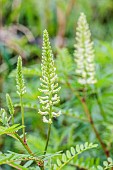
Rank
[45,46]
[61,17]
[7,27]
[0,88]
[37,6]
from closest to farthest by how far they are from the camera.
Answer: [45,46], [0,88], [7,27], [61,17], [37,6]

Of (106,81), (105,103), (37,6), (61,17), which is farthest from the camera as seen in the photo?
(37,6)

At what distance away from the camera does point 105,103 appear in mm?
1242

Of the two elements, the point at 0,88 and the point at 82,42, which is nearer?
the point at 82,42

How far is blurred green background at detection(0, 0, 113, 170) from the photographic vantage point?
3.60 ft

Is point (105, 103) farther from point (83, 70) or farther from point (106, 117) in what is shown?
point (83, 70)

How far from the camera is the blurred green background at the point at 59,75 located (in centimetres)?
110

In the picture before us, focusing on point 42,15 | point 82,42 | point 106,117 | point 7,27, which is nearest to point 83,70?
point 82,42

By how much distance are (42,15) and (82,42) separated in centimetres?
146

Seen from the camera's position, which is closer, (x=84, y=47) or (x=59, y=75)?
(x=84, y=47)

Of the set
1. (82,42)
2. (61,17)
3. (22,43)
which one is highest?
(61,17)

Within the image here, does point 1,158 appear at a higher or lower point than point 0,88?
lower

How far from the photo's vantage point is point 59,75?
1130mm

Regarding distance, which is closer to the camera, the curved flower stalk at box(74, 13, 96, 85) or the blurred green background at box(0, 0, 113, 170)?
the curved flower stalk at box(74, 13, 96, 85)

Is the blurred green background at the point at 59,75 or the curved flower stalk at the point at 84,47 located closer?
the curved flower stalk at the point at 84,47
